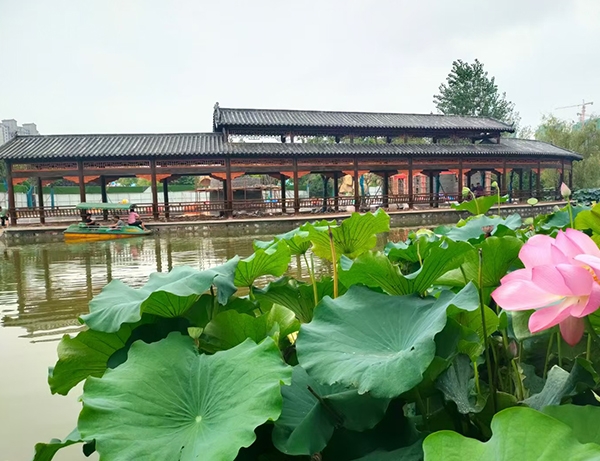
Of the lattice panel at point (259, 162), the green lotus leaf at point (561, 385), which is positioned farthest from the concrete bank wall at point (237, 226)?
the green lotus leaf at point (561, 385)

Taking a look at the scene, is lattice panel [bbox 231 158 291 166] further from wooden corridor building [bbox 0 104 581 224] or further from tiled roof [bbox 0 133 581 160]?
tiled roof [bbox 0 133 581 160]

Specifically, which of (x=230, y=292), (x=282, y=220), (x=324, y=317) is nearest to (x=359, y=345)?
(x=324, y=317)

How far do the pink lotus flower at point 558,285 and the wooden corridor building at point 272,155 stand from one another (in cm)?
1559

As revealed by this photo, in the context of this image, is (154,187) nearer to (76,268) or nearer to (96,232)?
(96,232)

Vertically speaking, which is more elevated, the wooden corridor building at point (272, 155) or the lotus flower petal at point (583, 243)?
the wooden corridor building at point (272, 155)

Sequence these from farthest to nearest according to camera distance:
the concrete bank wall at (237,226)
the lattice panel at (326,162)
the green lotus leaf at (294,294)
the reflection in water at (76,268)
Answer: the lattice panel at (326,162), the concrete bank wall at (237,226), the reflection in water at (76,268), the green lotus leaf at (294,294)

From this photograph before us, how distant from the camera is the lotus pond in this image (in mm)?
473

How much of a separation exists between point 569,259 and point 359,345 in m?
0.32

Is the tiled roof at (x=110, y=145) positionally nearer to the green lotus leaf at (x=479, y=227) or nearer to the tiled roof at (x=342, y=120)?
the tiled roof at (x=342, y=120)

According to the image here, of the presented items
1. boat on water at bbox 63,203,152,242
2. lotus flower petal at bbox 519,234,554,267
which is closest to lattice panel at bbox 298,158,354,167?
boat on water at bbox 63,203,152,242

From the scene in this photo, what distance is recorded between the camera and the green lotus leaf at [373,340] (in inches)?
22.3

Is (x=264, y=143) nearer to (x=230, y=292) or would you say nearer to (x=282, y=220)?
(x=282, y=220)

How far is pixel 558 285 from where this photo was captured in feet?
1.50

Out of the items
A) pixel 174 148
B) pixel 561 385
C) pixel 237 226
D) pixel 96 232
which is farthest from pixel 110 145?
pixel 561 385
